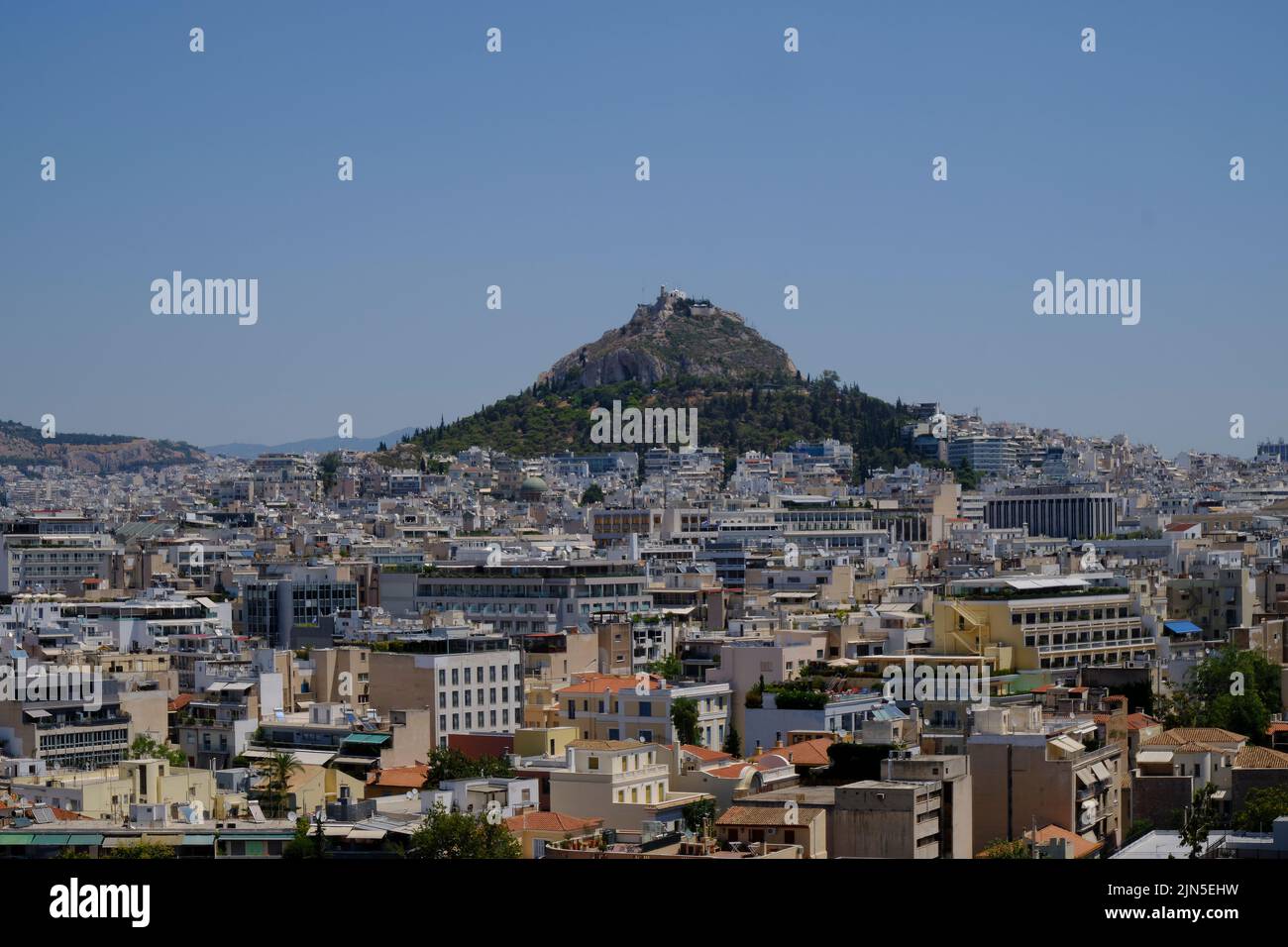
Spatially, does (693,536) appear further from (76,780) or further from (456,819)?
(456,819)

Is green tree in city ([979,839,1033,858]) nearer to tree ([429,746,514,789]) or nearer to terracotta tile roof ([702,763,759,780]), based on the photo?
terracotta tile roof ([702,763,759,780])

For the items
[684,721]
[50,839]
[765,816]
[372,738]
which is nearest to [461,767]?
[372,738]

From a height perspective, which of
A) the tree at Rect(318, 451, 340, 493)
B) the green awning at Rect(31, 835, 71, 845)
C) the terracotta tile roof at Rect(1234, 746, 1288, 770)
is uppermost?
the tree at Rect(318, 451, 340, 493)

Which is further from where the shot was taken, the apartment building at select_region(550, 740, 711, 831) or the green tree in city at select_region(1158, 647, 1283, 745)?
the green tree in city at select_region(1158, 647, 1283, 745)

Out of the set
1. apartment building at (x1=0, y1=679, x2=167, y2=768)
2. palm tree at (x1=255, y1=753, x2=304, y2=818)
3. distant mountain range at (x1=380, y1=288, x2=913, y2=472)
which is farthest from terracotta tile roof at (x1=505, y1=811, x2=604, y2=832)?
distant mountain range at (x1=380, y1=288, x2=913, y2=472)

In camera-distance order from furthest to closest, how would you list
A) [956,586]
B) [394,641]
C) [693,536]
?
[693,536] → [956,586] → [394,641]
